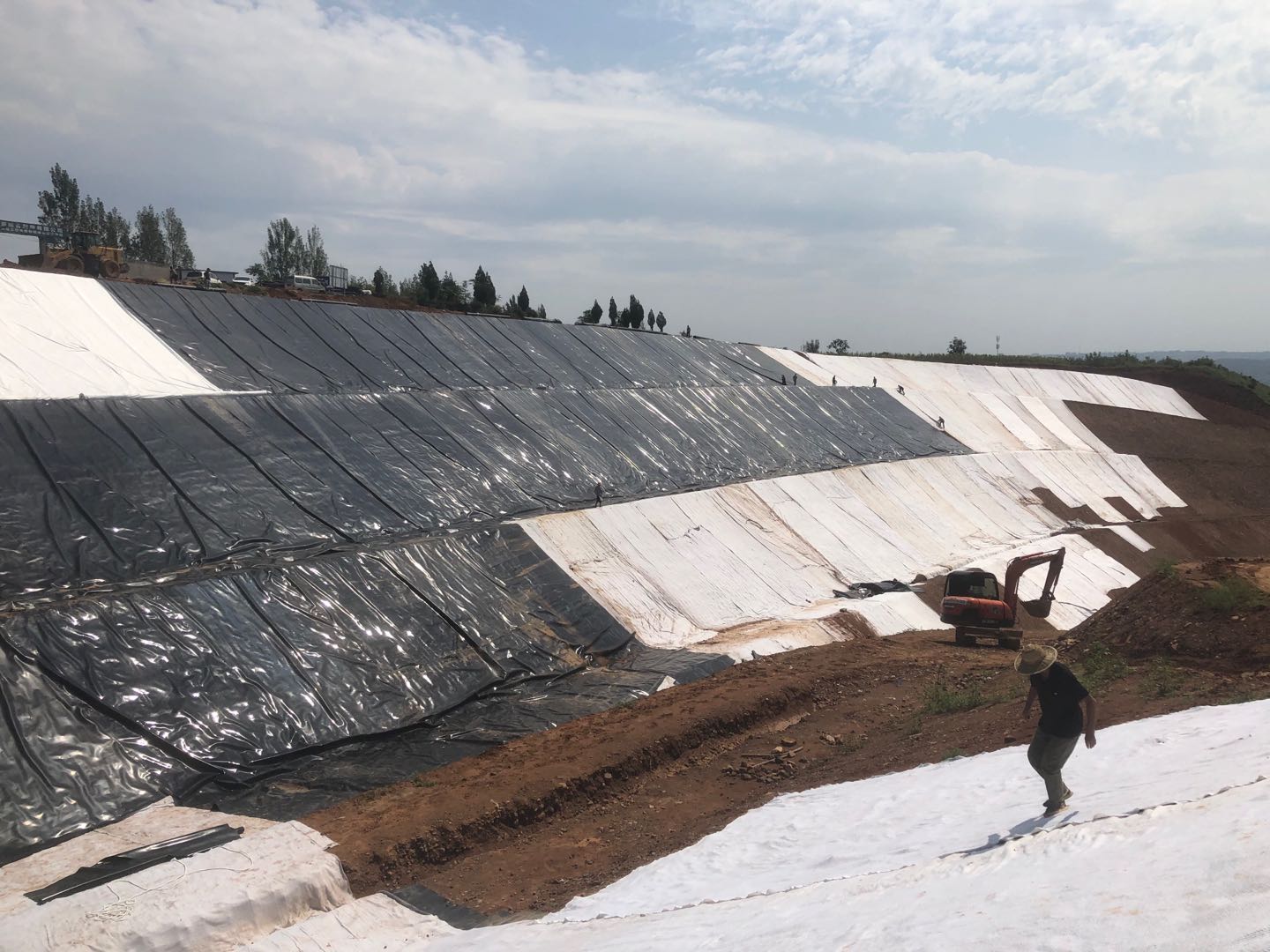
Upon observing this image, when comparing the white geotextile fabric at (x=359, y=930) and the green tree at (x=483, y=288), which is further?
the green tree at (x=483, y=288)

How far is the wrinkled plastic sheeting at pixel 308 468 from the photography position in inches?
535

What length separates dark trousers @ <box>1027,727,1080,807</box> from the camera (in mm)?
7035

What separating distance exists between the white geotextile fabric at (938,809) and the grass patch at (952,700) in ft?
6.22

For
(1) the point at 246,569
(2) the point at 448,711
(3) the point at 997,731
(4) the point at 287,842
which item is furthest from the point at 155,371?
(3) the point at 997,731

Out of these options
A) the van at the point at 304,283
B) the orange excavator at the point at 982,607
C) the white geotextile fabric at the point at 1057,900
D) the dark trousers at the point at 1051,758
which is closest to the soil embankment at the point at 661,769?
the dark trousers at the point at 1051,758

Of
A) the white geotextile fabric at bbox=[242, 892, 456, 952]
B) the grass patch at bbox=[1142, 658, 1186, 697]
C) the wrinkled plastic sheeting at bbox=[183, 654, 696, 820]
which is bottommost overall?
the white geotextile fabric at bbox=[242, 892, 456, 952]

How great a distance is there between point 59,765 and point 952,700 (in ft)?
35.1

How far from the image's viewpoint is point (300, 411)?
1908cm

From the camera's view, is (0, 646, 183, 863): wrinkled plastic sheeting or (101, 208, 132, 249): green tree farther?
(101, 208, 132, 249): green tree

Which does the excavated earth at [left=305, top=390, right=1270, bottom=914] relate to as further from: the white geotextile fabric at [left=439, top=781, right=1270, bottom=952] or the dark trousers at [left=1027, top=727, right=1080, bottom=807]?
the white geotextile fabric at [left=439, top=781, right=1270, bottom=952]

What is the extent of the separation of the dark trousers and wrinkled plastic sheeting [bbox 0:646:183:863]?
9.04 meters

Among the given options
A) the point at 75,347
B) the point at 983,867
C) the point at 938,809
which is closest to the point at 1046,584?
the point at 938,809

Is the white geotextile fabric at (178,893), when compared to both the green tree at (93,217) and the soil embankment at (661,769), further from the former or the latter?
the green tree at (93,217)

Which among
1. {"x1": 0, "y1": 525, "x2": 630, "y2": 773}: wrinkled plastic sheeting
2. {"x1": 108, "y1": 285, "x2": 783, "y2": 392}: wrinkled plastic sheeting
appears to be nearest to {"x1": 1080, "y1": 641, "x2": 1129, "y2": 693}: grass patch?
{"x1": 0, "y1": 525, "x2": 630, "y2": 773}: wrinkled plastic sheeting
